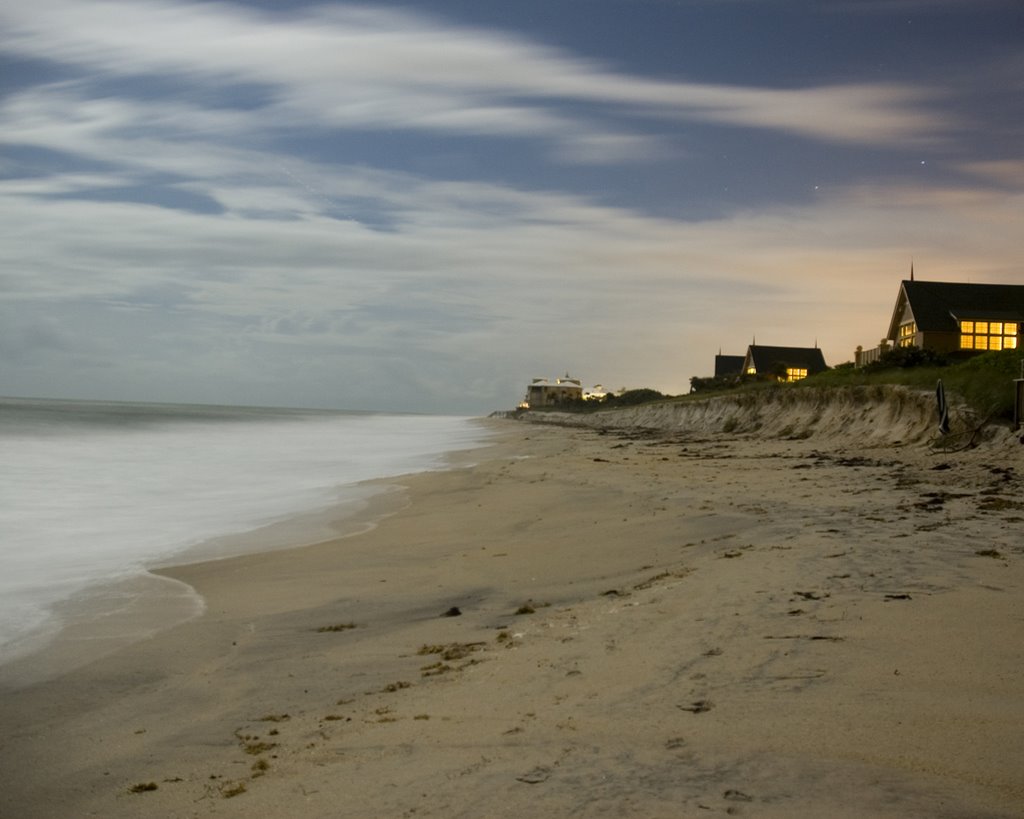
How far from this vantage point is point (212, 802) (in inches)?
141

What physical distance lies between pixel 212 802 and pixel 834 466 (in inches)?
538

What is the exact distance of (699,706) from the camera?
389cm

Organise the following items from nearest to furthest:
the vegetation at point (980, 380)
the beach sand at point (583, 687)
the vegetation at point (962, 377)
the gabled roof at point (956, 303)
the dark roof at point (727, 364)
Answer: the beach sand at point (583, 687) < the vegetation at point (980, 380) < the vegetation at point (962, 377) < the gabled roof at point (956, 303) < the dark roof at point (727, 364)

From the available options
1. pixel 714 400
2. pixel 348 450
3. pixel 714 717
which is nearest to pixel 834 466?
pixel 714 717

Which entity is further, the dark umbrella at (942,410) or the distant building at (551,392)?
the distant building at (551,392)

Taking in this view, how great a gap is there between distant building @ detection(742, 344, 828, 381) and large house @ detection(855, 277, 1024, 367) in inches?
1071

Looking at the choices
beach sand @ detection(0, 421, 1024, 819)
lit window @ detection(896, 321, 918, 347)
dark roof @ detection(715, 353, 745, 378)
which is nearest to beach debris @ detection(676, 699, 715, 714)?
beach sand @ detection(0, 421, 1024, 819)

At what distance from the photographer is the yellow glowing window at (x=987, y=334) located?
1766 inches

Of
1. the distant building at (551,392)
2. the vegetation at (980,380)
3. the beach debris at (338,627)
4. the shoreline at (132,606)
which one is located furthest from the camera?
the distant building at (551,392)

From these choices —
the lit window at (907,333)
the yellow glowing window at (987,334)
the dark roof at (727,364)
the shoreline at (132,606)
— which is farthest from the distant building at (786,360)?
the shoreline at (132,606)

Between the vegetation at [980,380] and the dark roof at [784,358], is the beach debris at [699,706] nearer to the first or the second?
the vegetation at [980,380]

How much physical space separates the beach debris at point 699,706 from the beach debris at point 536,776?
2.72ft

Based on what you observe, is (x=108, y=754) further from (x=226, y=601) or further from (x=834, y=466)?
(x=834, y=466)

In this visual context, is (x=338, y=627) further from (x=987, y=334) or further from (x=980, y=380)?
(x=987, y=334)
